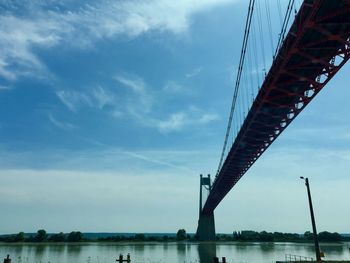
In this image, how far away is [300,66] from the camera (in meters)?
20.3

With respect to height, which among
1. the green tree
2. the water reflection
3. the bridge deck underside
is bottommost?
the water reflection

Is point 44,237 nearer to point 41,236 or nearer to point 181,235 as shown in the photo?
point 41,236

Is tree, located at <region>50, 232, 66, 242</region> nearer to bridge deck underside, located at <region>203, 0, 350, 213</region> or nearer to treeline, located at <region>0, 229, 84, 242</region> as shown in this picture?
treeline, located at <region>0, 229, 84, 242</region>

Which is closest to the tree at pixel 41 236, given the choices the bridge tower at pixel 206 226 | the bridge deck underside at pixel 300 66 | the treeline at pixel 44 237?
the treeline at pixel 44 237

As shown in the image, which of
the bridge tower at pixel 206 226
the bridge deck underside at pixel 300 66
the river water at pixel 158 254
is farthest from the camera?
the bridge tower at pixel 206 226

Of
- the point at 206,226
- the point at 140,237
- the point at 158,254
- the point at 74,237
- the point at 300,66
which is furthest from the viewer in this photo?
the point at 140,237

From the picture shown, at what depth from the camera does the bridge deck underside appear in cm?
1592

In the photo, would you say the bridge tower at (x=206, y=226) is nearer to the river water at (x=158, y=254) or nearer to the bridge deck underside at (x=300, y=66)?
the river water at (x=158, y=254)

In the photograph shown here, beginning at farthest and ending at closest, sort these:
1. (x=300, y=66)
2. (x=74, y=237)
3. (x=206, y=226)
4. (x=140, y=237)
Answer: (x=140, y=237) → (x=74, y=237) → (x=206, y=226) → (x=300, y=66)

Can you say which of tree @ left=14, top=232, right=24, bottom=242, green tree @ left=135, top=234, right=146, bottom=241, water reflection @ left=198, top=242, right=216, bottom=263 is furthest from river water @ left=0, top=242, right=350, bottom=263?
green tree @ left=135, top=234, right=146, bottom=241

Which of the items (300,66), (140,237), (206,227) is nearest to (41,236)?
(140,237)

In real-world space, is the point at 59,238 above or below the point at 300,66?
below

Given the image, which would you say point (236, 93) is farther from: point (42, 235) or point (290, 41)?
point (42, 235)

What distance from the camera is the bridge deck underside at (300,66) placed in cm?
1592
